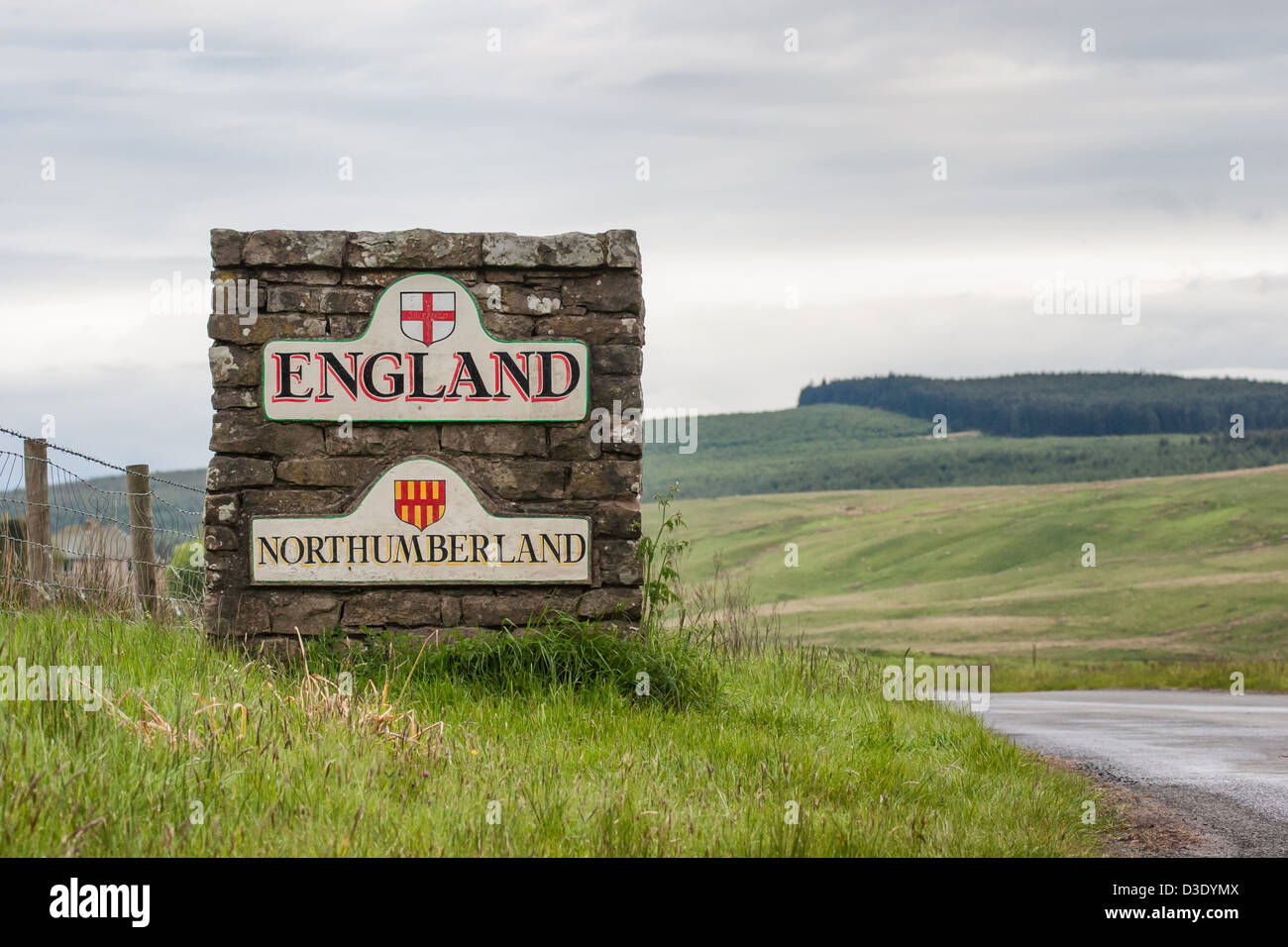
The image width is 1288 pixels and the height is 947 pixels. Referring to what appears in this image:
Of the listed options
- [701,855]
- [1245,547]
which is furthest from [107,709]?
[1245,547]

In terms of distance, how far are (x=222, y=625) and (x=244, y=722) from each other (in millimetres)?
3012

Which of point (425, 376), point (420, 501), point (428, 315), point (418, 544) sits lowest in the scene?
point (418, 544)

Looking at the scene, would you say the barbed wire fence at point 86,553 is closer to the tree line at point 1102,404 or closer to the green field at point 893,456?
the green field at point 893,456

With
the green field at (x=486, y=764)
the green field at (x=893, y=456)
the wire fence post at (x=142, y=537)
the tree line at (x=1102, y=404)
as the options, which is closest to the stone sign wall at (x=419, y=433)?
the green field at (x=486, y=764)

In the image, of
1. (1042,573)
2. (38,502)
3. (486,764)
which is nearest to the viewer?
(486,764)

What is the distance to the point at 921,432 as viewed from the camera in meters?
181

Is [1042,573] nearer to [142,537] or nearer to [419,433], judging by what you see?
[142,537]

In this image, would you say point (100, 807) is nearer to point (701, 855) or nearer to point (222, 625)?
point (701, 855)

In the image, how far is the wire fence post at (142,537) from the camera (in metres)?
10.9

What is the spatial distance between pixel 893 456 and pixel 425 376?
6024 inches

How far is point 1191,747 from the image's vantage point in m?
10.3

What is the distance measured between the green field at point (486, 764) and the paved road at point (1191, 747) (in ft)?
2.24

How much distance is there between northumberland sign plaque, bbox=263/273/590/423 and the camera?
878 centimetres

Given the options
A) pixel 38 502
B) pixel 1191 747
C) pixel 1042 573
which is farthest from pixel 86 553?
pixel 1042 573
